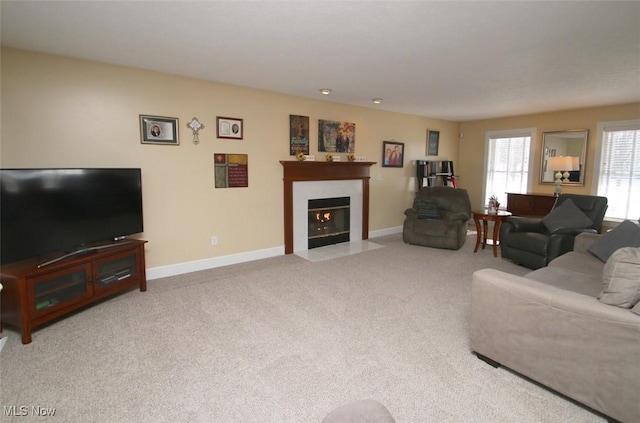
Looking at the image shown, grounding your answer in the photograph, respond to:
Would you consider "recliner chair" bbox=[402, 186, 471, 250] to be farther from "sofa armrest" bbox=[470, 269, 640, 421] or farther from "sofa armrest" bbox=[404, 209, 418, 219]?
"sofa armrest" bbox=[470, 269, 640, 421]

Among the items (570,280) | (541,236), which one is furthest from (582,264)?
(541,236)

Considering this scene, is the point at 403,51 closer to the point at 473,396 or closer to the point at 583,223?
the point at 473,396

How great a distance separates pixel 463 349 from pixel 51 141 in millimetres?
4049

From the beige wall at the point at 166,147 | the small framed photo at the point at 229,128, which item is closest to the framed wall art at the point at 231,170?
the beige wall at the point at 166,147

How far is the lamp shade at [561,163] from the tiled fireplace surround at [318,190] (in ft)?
10.2

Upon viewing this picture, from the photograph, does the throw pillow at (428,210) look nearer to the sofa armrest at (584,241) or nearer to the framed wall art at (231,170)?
the sofa armrest at (584,241)

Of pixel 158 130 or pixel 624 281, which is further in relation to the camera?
pixel 158 130

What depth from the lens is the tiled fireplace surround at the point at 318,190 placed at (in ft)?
15.8

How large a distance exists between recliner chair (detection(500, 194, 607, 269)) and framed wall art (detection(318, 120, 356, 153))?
2.71 m

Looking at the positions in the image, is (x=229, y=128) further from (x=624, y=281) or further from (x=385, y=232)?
(x=624, y=281)

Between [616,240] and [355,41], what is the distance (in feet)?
9.50

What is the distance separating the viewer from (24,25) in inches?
94.7

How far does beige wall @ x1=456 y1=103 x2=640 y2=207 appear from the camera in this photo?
5.34m

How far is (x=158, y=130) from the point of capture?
11.9ft
